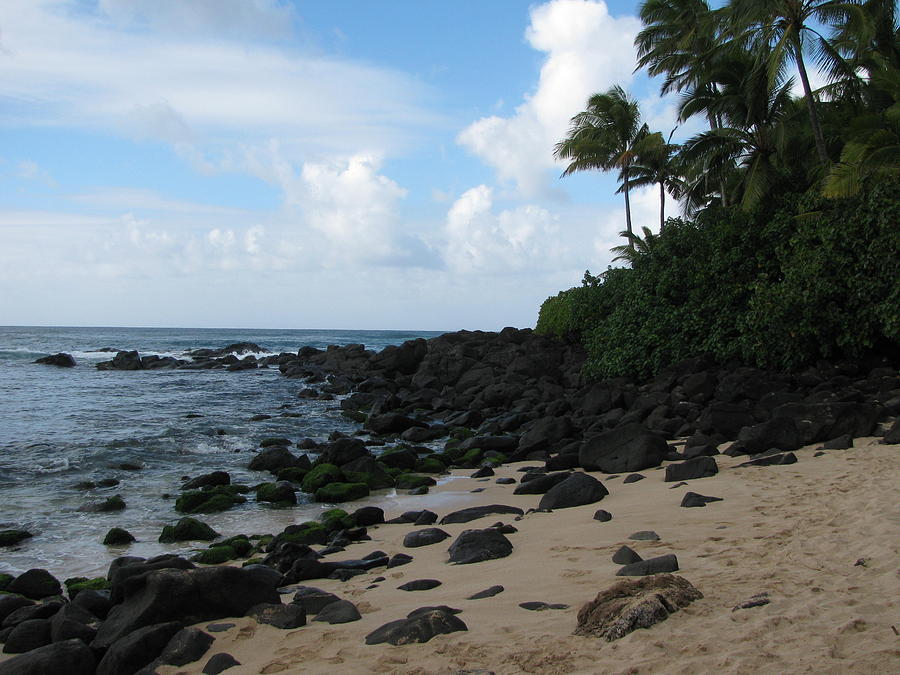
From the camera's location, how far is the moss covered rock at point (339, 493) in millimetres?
9398

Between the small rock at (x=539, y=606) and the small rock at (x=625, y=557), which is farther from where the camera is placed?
the small rock at (x=625, y=557)

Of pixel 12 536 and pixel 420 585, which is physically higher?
pixel 420 585

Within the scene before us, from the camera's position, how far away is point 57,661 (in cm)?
412

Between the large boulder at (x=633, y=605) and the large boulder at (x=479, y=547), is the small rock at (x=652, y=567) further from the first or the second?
the large boulder at (x=479, y=547)

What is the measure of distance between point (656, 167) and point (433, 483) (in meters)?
24.3

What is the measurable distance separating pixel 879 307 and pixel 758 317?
224 cm

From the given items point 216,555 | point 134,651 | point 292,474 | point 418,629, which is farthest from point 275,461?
point 418,629

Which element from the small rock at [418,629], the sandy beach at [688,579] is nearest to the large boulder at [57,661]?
the sandy beach at [688,579]

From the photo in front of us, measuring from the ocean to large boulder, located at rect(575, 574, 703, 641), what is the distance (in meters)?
5.07

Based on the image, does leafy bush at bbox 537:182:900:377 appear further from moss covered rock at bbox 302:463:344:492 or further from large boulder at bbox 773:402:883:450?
moss covered rock at bbox 302:463:344:492

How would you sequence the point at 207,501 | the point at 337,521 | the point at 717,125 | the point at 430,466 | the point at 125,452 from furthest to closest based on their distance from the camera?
1. the point at 717,125
2. the point at 125,452
3. the point at 430,466
4. the point at 207,501
5. the point at 337,521

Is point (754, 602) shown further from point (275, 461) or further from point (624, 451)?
point (275, 461)

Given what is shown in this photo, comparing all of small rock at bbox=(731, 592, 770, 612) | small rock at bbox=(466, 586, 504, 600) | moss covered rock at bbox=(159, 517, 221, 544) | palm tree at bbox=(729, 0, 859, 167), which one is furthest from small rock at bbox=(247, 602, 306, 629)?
palm tree at bbox=(729, 0, 859, 167)

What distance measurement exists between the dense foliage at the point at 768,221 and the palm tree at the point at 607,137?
104 inches
